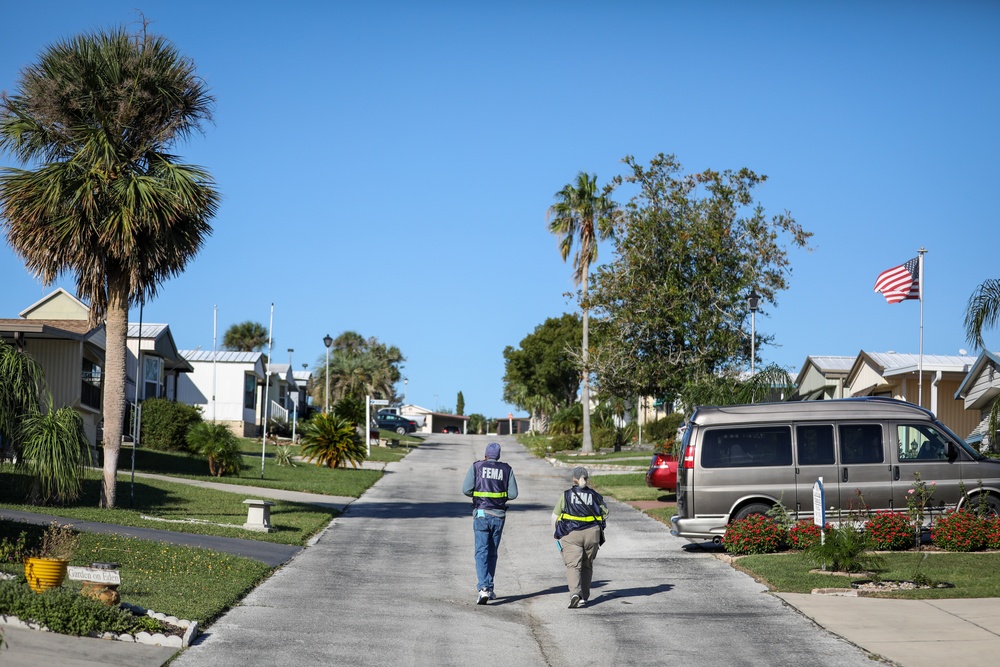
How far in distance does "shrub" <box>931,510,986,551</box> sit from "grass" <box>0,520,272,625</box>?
9.81 meters

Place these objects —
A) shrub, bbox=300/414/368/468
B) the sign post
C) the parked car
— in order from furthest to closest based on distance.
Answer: the parked car → shrub, bbox=300/414/368/468 → the sign post

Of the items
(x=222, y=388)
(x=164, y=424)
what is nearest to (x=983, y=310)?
(x=164, y=424)

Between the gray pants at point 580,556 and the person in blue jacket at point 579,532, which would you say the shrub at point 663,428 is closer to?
the person in blue jacket at point 579,532

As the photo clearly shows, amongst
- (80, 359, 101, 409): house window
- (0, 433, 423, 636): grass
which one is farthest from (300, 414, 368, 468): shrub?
(80, 359, 101, 409): house window

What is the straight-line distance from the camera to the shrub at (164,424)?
3703 cm

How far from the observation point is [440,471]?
4072 centimetres

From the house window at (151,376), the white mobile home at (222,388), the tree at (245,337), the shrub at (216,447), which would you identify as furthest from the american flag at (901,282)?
the tree at (245,337)

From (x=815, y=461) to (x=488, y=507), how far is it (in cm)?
678

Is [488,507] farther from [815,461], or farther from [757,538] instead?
[815,461]

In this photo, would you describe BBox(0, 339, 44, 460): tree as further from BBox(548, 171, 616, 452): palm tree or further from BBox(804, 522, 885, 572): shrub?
BBox(548, 171, 616, 452): palm tree

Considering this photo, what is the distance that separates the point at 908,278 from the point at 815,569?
1805 centimetres

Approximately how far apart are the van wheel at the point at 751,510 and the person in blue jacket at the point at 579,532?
5.11 m

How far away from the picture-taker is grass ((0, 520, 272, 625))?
11.2 m

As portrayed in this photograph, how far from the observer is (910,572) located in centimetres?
1404
